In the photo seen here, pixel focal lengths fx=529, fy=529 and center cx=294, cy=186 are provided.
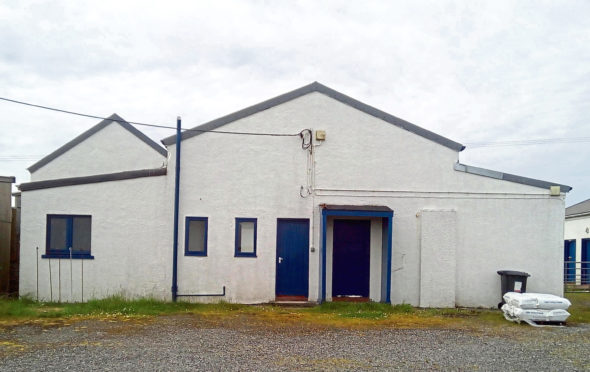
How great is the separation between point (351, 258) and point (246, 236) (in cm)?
290

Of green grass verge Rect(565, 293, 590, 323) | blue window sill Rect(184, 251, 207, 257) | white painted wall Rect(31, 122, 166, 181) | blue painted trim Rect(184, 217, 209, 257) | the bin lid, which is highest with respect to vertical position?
white painted wall Rect(31, 122, 166, 181)

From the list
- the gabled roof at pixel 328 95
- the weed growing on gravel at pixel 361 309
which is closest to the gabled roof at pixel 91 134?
the gabled roof at pixel 328 95

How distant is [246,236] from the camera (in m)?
14.2

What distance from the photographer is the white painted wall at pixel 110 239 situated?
1383 centimetres

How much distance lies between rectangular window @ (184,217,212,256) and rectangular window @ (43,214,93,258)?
259 centimetres

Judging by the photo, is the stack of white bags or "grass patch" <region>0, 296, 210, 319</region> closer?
the stack of white bags

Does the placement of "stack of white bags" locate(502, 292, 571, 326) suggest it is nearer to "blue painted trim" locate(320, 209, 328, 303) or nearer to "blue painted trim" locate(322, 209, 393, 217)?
"blue painted trim" locate(322, 209, 393, 217)

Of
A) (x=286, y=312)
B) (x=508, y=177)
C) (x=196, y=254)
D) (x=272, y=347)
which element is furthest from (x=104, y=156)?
(x=508, y=177)

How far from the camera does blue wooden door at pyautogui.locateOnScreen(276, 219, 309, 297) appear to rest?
1409 cm

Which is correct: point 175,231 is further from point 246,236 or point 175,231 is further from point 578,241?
point 578,241

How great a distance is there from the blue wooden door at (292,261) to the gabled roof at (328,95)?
120 inches

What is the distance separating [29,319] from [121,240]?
310 centimetres

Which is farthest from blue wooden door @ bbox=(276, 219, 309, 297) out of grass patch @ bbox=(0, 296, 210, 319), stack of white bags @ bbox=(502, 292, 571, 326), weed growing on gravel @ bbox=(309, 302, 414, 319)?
stack of white bags @ bbox=(502, 292, 571, 326)

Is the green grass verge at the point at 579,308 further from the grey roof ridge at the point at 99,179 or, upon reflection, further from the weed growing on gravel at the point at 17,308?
the weed growing on gravel at the point at 17,308
